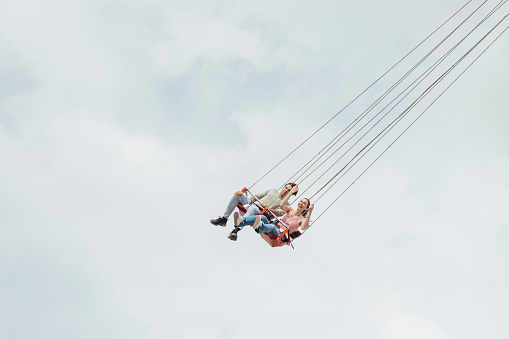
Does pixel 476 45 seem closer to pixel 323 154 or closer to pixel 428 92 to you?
pixel 428 92

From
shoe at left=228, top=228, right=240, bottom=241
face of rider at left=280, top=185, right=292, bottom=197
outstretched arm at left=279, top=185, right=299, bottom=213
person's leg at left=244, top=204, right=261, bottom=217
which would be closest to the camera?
shoe at left=228, top=228, right=240, bottom=241

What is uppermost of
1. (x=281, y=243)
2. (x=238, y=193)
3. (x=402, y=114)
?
(x=402, y=114)

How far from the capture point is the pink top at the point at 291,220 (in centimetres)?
1332

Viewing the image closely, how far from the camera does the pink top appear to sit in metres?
13.3

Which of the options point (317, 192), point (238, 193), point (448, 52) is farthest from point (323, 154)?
point (448, 52)

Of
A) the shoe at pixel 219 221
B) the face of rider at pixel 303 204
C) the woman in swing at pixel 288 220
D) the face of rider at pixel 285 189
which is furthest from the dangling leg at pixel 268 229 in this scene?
the face of rider at pixel 285 189

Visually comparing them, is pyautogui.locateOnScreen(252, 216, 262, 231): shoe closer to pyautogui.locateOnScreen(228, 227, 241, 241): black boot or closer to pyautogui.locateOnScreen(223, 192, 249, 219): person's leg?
pyautogui.locateOnScreen(228, 227, 241, 241): black boot

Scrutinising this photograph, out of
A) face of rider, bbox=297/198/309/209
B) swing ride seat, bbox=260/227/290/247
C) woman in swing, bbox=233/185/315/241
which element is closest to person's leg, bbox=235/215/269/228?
woman in swing, bbox=233/185/315/241

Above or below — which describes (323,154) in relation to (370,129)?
above

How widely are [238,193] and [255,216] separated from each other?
666 millimetres

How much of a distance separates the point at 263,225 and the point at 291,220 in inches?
31.9

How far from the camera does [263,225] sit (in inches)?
508

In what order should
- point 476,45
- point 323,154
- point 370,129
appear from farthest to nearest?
point 323,154 < point 476,45 < point 370,129

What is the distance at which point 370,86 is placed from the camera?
1334cm
